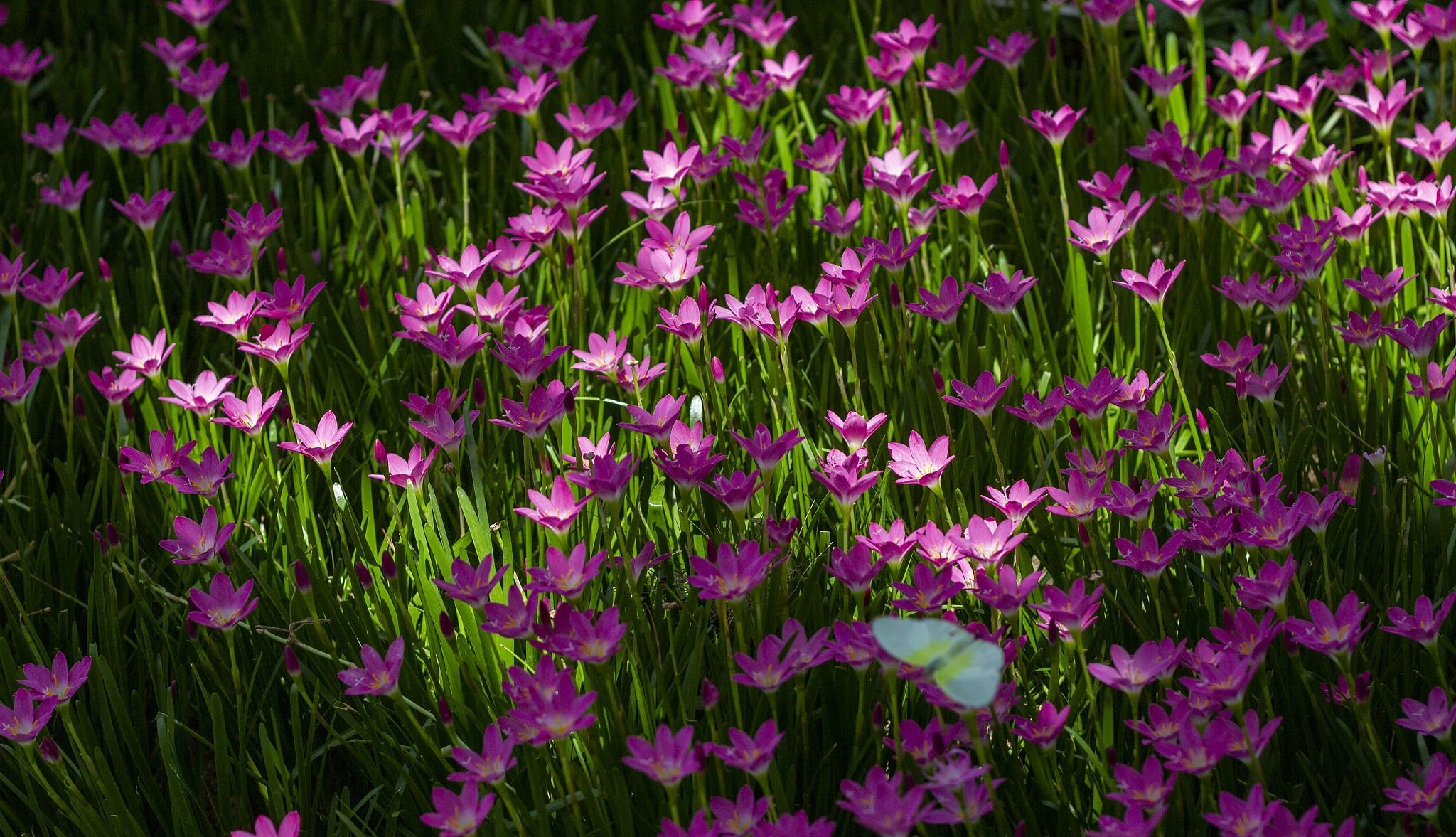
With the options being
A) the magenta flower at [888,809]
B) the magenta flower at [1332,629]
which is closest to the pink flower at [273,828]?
the magenta flower at [888,809]

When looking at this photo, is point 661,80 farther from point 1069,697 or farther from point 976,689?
point 976,689

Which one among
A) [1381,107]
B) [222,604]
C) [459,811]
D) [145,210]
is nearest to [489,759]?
[459,811]

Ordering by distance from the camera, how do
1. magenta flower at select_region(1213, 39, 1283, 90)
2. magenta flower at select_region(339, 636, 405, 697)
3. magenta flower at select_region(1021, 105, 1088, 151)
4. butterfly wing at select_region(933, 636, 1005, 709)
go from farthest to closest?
1. magenta flower at select_region(1213, 39, 1283, 90)
2. magenta flower at select_region(1021, 105, 1088, 151)
3. magenta flower at select_region(339, 636, 405, 697)
4. butterfly wing at select_region(933, 636, 1005, 709)

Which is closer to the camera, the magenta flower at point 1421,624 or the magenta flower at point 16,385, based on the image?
the magenta flower at point 1421,624

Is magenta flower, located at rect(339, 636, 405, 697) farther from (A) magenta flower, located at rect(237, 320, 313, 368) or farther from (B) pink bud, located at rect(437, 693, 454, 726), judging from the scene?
(A) magenta flower, located at rect(237, 320, 313, 368)

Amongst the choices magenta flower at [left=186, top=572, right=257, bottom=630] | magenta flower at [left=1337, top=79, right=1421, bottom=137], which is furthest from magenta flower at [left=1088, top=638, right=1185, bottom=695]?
magenta flower at [left=1337, top=79, right=1421, bottom=137]

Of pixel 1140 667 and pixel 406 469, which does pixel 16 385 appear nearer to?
pixel 406 469

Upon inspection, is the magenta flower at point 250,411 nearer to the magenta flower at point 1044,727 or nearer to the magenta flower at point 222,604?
the magenta flower at point 222,604
